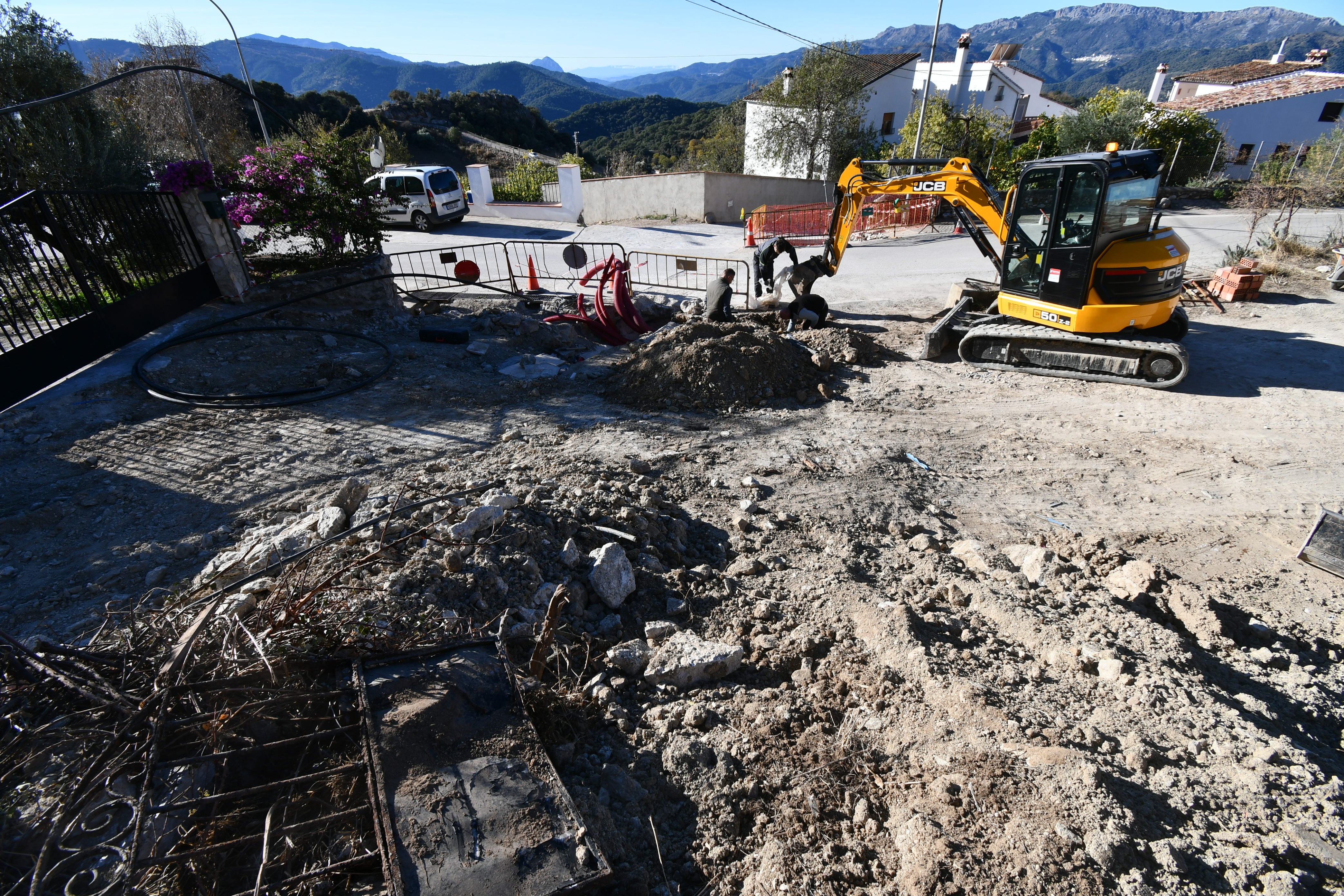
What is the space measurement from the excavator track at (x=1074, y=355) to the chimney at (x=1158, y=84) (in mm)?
35017

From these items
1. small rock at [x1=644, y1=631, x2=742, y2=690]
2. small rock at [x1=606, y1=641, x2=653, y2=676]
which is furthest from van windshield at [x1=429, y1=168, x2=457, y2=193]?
small rock at [x1=644, y1=631, x2=742, y2=690]

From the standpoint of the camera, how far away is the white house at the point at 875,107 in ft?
96.8

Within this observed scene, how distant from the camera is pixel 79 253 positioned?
8.02 m

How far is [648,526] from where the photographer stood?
4.95 metres

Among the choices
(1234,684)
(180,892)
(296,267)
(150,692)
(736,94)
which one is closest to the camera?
(180,892)

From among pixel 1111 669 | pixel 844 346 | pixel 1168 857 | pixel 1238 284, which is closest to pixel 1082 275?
pixel 844 346

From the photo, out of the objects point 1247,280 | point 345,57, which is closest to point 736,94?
point 345,57

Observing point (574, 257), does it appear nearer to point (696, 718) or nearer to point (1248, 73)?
point (696, 718)

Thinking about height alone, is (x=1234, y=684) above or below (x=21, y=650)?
below

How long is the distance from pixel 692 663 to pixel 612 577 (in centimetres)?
90

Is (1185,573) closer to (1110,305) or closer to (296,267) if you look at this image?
(1110,305)

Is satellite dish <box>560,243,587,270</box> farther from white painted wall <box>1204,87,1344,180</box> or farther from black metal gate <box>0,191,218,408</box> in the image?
white painted wall <box>1204,87,1344,180</box>

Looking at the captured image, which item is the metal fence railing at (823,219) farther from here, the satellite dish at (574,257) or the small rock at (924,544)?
the small rock at (924,544)

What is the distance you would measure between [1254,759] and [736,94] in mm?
212160
